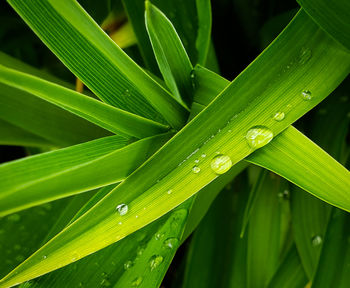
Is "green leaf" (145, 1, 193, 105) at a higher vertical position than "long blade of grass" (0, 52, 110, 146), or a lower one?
lower

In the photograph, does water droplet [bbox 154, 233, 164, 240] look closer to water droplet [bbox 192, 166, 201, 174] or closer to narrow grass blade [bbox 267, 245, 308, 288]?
water droplet [bbox 192, 166, 201, 174]

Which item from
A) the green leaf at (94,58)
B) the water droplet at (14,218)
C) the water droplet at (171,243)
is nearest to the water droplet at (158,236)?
the water droplet at (171,243)

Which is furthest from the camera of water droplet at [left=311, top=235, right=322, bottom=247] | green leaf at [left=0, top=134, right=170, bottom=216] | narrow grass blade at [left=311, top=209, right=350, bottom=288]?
water droplet at [left=311, top=235, right=322, bottom=247]

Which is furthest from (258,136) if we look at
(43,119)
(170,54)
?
(43,119)

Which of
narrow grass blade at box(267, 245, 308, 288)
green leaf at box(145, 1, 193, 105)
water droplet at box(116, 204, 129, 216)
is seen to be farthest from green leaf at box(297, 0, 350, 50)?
narrow grass blade at box(267, 245, 308, 288)

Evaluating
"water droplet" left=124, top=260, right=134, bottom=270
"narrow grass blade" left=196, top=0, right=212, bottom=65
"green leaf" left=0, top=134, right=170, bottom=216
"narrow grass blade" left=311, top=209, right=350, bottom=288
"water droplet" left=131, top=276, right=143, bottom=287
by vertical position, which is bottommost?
"narrow grass blade" left=311, top=209, right=350, bottom=288
